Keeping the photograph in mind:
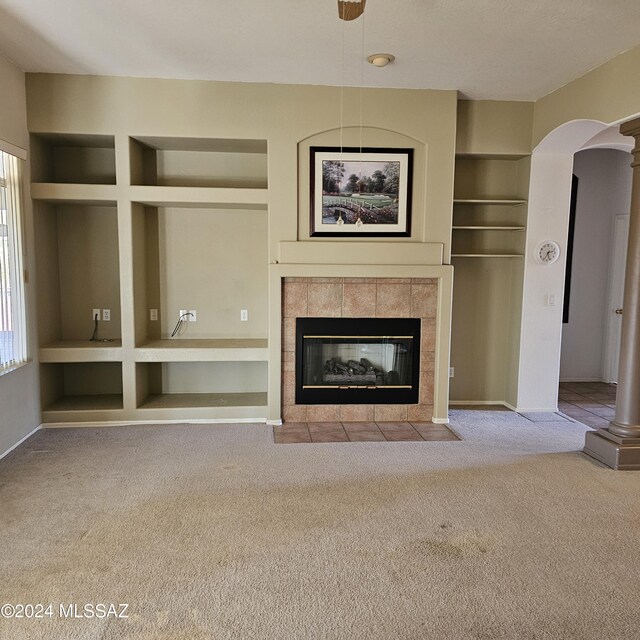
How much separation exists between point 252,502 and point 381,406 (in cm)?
190

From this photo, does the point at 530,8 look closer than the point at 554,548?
No

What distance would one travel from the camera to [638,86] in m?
3.45

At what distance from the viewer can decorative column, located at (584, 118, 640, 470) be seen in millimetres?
3635

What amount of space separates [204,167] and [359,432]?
2.76 meters

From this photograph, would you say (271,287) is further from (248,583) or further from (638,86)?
(638,86)

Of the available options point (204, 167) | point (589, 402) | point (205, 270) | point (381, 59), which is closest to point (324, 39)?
point (381, 59)

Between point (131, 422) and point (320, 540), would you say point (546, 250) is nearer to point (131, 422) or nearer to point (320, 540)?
point (320, 540)

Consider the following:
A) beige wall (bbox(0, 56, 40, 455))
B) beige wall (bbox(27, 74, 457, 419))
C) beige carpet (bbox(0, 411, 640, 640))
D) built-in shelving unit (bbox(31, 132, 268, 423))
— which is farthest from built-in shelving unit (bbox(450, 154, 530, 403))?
beige wall (bbox(0, 56, 40, 455))

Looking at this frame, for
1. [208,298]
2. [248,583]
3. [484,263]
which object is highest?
[484,263]

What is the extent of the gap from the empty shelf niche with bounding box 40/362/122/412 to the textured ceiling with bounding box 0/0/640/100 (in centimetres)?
251

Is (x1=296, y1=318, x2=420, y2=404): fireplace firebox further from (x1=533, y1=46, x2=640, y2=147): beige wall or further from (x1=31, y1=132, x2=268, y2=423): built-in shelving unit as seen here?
(x1=533, y1=46, x2=640, y2=147): beige wall

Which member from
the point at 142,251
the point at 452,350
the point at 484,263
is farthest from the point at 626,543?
the point at 142,251

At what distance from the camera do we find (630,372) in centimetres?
373

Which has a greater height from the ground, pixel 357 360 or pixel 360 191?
pixel 360 191
